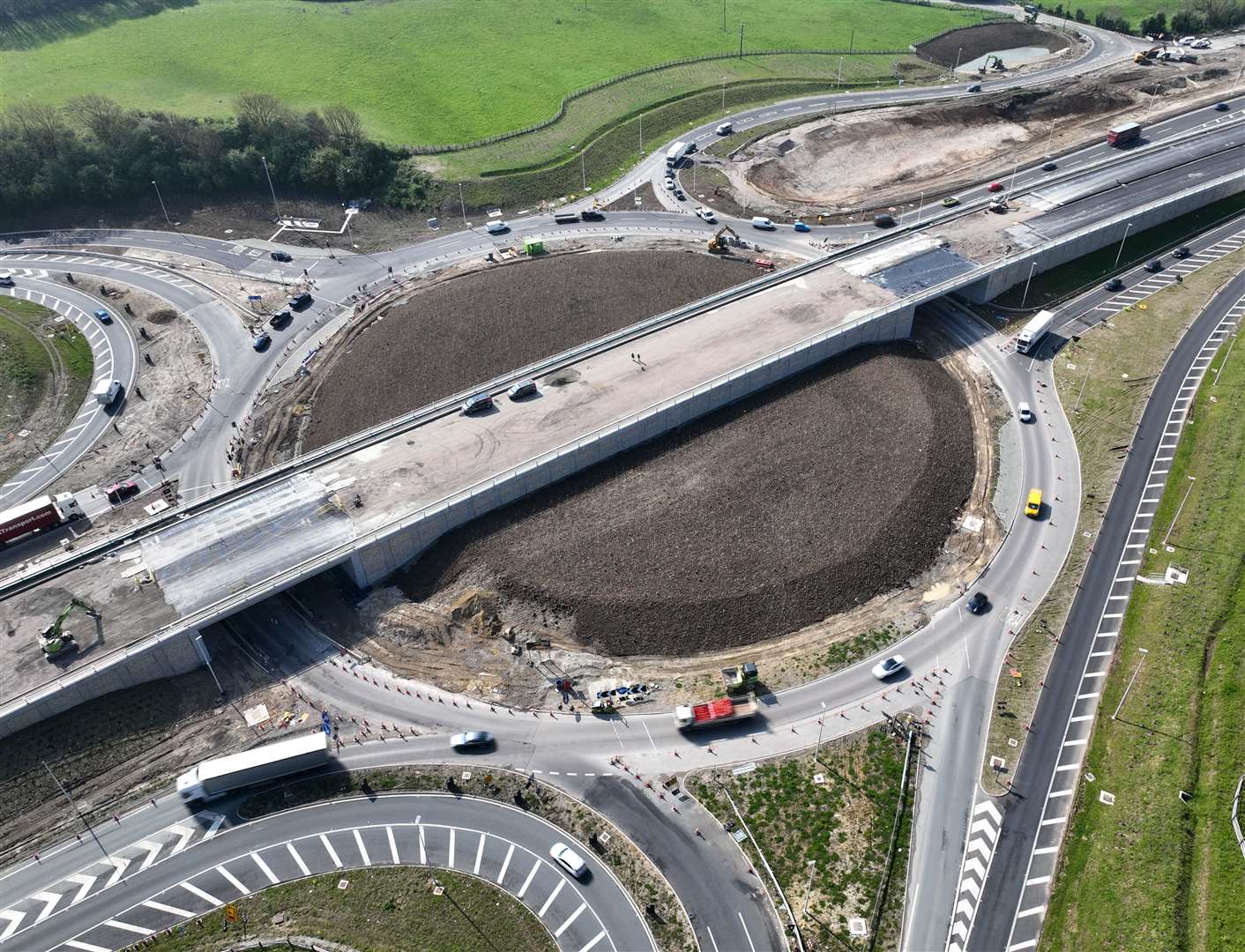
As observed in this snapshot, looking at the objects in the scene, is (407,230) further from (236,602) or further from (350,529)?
(236,602)

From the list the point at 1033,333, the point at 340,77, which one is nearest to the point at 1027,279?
the point at 1033,333

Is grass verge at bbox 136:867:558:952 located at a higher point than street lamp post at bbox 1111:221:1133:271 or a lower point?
lower

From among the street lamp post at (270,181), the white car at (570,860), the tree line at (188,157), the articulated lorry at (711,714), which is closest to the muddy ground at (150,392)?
the street lamp post at (270,181)

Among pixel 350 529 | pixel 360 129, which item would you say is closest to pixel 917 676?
pixel 350 529

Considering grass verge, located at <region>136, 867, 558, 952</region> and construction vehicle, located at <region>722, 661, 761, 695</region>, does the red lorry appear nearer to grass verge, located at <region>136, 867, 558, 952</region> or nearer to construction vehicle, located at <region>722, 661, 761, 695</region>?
construction vehicle, located at <region>722, 661, 761, 695</region>

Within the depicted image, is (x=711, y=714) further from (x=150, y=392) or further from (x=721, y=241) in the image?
(x=721, y=241)

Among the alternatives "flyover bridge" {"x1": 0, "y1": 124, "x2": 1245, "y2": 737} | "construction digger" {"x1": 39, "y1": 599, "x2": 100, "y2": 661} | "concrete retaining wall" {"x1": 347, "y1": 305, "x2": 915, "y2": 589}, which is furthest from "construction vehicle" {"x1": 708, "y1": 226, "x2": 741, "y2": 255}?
"construction digger" {"x1": 39, "y1": 599, "x2": 100, "y2": 661}
